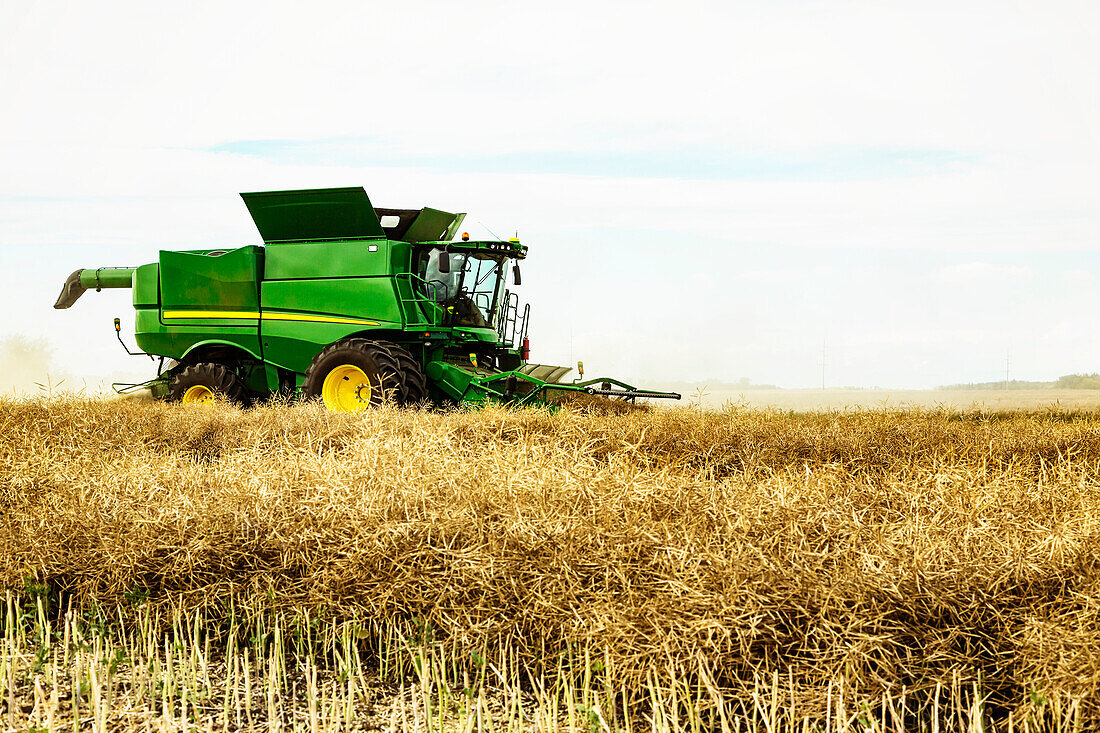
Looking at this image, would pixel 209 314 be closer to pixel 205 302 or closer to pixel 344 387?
pixel 205 302

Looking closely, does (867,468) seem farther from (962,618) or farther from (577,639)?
(577,639)

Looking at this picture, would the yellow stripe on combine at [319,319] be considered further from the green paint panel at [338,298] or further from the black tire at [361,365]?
the black tire at [361,365]

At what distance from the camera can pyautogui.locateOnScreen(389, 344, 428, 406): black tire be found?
9.02m

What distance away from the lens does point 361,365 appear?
9.18m

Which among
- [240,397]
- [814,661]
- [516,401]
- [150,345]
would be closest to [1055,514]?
[814,661]

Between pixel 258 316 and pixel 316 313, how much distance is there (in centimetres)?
77

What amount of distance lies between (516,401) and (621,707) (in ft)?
18.3

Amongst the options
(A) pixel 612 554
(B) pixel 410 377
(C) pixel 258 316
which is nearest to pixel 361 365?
(B) pixel 410 377

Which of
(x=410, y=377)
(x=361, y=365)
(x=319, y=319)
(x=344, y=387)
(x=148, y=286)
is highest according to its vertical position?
(x=148, y=286)

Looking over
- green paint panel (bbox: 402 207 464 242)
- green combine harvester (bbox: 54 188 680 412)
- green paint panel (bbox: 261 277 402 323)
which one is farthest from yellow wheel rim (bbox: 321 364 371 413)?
green paint panel (bbox: 402 207 464 242)

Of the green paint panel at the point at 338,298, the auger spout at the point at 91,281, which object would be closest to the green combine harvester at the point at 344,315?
the green paint panel at the point at 338,298

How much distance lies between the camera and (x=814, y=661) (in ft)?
10.5

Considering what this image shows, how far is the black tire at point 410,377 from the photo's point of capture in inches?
355

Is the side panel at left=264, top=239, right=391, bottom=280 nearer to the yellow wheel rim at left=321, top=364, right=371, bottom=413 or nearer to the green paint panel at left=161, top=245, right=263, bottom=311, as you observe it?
the green paint panel at left=161, top=245, right=263, bottom=311
